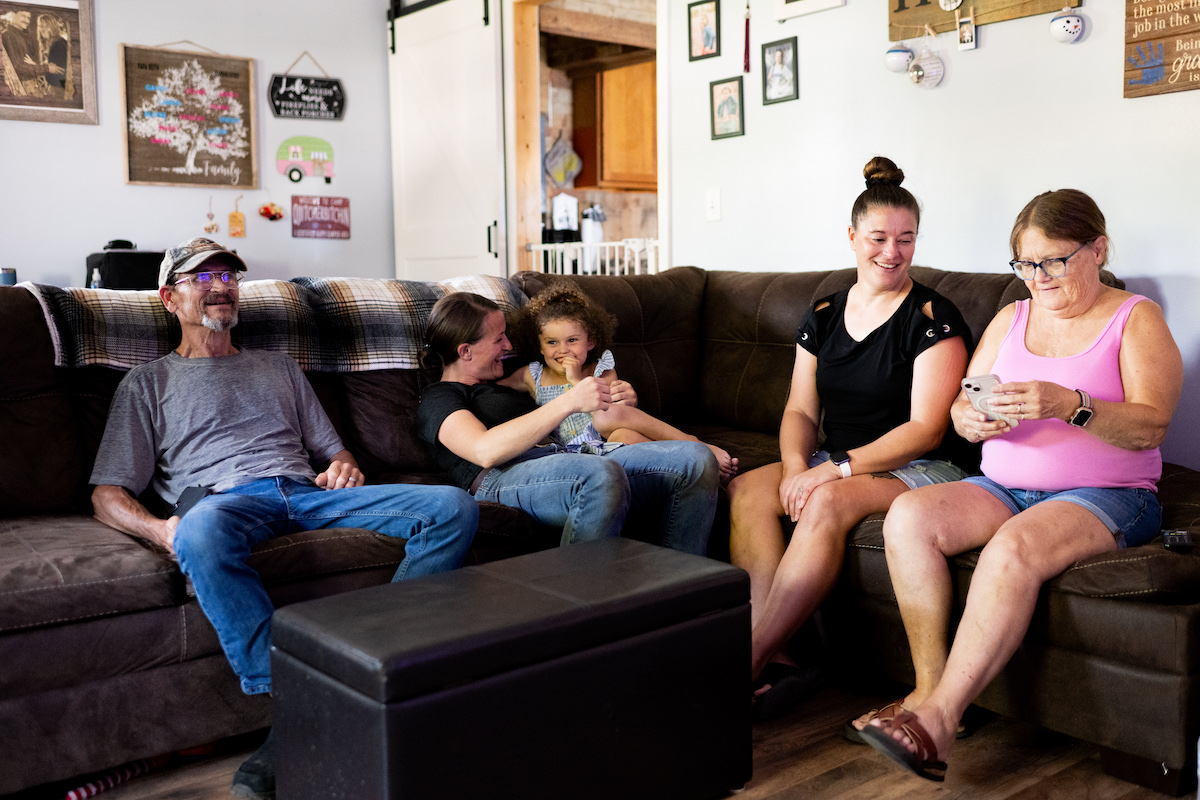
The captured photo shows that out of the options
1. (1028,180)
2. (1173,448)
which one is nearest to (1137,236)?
(1028,180)

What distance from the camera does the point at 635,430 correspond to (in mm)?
2533

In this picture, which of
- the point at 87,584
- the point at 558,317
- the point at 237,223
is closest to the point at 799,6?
the point at 558,317

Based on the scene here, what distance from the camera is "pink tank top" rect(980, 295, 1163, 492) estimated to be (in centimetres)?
190

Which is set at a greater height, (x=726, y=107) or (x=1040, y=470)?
(x=726, y=107)

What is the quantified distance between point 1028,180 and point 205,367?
2283mm

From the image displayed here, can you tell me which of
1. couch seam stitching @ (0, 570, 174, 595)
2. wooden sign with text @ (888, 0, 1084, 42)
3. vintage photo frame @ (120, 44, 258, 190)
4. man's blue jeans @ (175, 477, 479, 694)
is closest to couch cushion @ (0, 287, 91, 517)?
man's blue jeans @ (175, 477, 479, 694)

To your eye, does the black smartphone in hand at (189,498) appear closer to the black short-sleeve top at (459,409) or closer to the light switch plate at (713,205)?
the black short-sleeve top at (459,409)

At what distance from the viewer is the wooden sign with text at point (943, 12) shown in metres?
2.80

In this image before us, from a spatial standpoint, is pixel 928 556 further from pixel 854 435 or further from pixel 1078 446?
pixel 854 435

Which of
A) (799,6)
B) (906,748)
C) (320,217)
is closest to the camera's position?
(906,748)

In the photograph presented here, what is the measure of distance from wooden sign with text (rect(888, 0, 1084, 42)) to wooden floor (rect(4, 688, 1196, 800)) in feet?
6.36

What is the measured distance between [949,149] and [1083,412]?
4.95 ft

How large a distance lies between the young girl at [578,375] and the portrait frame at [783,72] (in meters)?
1.39

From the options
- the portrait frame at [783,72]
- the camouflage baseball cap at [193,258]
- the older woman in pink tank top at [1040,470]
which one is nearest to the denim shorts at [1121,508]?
the older woman in pink tank top at [1040,470]
